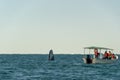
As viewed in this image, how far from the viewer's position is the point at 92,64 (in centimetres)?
10444

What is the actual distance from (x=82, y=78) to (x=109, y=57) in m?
47.1

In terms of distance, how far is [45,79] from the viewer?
61.1 metres

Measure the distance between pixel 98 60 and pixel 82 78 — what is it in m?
41.1

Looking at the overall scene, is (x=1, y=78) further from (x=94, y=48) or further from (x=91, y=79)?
(x=94, y=48)

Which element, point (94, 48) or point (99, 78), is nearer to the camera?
point (99, 78)

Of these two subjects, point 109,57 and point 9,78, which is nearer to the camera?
point 9,78

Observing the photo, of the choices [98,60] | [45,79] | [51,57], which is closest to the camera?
[45,79]

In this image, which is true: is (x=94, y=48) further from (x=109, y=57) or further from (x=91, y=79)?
(x=91, y=79)

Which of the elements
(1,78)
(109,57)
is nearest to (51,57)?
(109,57)

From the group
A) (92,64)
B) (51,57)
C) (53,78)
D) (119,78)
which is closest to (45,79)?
(53,78)

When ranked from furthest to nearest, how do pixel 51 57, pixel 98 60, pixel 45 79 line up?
pixel 51 57, pixel 98 60, pixel 45 79

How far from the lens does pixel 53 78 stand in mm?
62688

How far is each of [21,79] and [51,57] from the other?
8369 cm

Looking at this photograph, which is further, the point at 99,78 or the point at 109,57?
the point at 109,57
